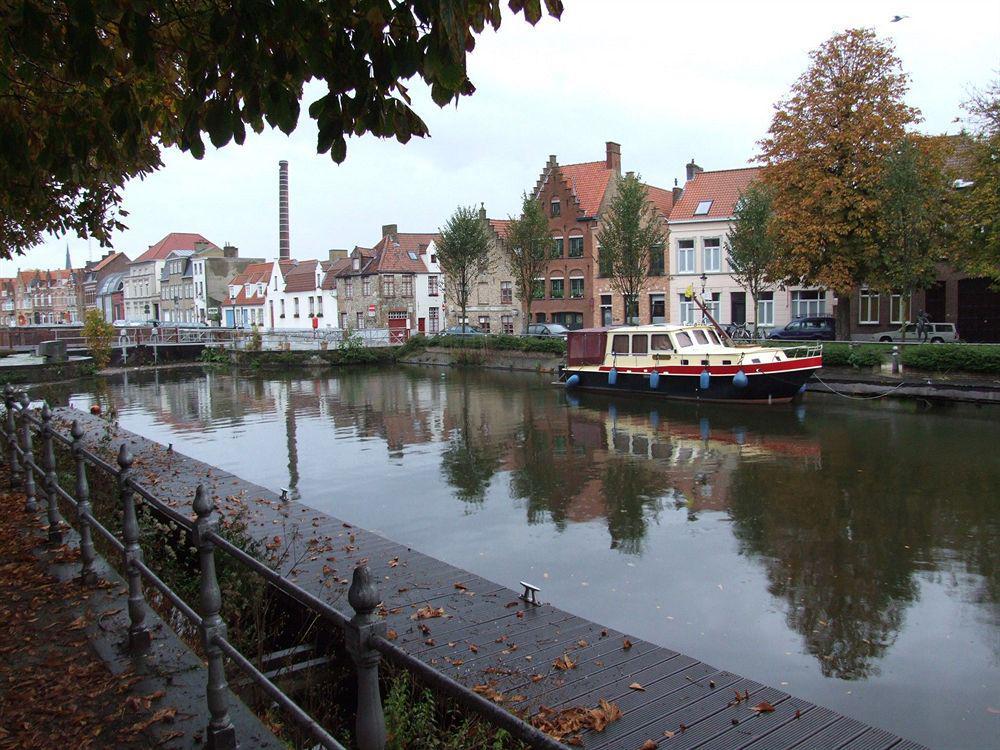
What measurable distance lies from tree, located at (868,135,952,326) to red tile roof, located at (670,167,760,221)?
14.3 m

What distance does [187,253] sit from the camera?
3479 inches

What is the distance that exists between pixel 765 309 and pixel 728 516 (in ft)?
112

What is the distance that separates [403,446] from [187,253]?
76882 mm

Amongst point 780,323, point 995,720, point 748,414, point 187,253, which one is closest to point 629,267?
point 780,323

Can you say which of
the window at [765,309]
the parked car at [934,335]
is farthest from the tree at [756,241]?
the window at [765,309]

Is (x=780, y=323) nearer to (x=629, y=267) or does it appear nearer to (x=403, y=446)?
(x=629, y=267)

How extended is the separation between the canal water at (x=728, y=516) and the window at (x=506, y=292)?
31.3 metres

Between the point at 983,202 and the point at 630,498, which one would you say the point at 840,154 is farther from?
the point at 630,498

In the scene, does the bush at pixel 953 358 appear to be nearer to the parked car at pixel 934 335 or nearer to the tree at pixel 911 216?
the tree at pixel 911 216

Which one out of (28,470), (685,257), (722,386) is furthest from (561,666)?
(685,257)

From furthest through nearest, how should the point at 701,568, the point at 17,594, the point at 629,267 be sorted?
1. the point at 629,267
2. the point at 701,568
3. the point at 17,594

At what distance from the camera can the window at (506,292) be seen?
190ft

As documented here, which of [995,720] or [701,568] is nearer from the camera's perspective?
[995,720]

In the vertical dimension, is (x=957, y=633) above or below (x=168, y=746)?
below
